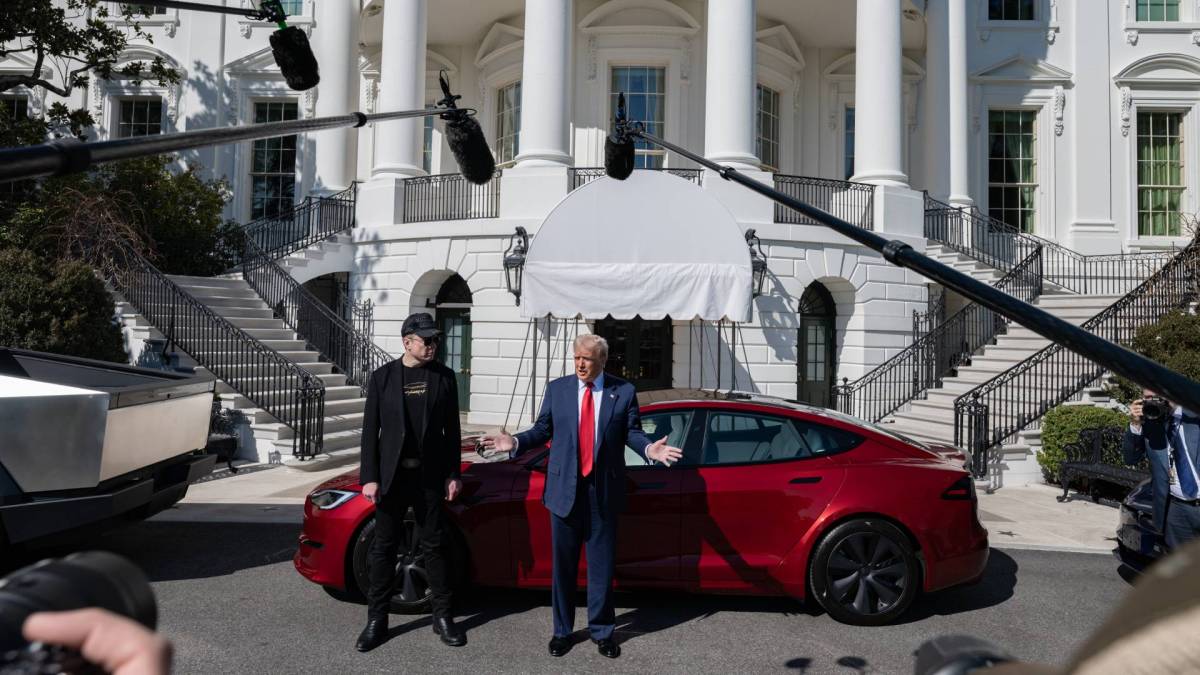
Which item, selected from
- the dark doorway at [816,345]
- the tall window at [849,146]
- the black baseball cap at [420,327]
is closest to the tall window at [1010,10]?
the tall window at [849,146]

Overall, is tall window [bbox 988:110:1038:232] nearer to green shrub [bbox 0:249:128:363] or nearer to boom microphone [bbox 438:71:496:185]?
boom microphone [bbox 438:71:496:185]

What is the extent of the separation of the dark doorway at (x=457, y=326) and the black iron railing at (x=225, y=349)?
204 inches

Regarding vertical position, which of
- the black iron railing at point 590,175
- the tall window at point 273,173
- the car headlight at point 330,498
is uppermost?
the tall window at point 273,173

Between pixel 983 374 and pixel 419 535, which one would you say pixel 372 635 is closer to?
→ pixel 419 535

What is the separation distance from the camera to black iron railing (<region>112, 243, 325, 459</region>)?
40.0 ft

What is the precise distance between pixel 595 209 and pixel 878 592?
885 centimetres

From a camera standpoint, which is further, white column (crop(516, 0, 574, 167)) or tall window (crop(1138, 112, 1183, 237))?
tall window (crop(1138, 112, 1183, 237))

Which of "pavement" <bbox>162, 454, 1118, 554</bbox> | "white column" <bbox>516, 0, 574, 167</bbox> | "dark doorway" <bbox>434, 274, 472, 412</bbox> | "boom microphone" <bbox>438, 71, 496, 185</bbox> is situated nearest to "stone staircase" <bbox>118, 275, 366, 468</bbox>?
"pavement" <bbox>162, 454, 1118, 554</bbox>

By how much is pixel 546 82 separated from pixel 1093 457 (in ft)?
39.1

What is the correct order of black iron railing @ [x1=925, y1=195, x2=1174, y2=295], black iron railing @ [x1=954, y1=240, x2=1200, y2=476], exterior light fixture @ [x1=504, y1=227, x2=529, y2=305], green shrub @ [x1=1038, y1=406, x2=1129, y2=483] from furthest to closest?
black iron railing @ [x1=925, y1=195, x2=1174, y2=295] → exterior light fixture @ [x1=504, y1=227, x2=529, y2=305] → black iron railing @ [x1=954, y1=240, x2=1200, y2=476] → green shrub @ [x1=1038, y1=406, x2=1129, y2=483]

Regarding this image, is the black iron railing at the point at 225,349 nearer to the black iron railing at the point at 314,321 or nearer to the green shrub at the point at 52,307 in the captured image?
the green shrub at the point at 52,307

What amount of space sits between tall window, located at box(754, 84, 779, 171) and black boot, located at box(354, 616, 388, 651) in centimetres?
1781

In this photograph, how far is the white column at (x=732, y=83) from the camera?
629 inches

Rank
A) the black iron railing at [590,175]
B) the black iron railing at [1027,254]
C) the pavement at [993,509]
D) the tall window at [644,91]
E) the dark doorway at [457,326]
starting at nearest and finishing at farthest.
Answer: the pavement at [993,509] → the black iron railing at [590,175] → the dark doorway at [457,326] → the tall window at [644,91] → the black iron railing at [1027,254]
